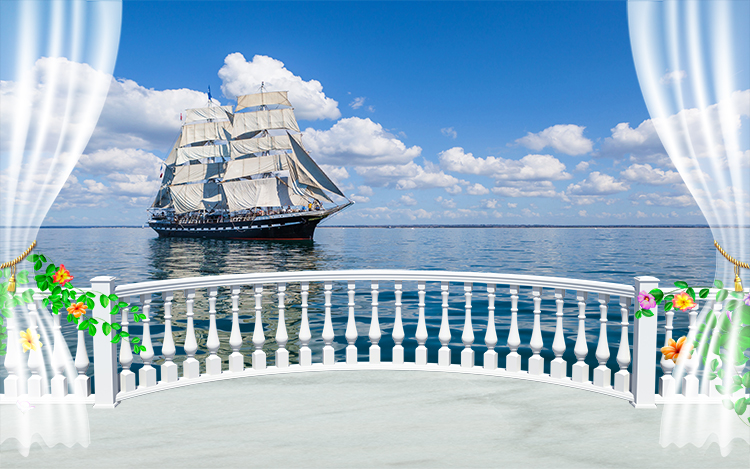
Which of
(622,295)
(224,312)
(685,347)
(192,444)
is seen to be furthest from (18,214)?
(224,312)

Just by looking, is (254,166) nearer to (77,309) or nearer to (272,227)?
(272,227)

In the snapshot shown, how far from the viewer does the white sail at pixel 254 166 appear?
57.9 m

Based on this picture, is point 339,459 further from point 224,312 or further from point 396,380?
point 224,312

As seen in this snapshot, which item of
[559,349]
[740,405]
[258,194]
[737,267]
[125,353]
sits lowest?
[740,405]

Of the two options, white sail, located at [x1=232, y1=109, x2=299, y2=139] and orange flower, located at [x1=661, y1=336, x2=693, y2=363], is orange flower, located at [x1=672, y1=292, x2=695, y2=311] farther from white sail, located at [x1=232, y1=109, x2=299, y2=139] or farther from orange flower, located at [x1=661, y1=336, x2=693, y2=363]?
white sail, located at [x1=232, y1=109, x2=299, y2=139]

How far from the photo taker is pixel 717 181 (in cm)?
299

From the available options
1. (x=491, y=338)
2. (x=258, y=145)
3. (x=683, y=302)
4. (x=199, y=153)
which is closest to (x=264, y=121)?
(x=258, y=145)

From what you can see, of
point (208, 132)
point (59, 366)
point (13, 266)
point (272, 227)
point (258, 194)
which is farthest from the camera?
point (208, 132)

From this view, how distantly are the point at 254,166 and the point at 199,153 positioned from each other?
10.3 m

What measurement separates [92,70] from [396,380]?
10.7 ft

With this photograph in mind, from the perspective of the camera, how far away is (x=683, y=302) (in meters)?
3.01

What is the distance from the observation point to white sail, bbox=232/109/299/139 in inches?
2318

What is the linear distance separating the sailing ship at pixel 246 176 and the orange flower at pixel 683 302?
51.4 metres

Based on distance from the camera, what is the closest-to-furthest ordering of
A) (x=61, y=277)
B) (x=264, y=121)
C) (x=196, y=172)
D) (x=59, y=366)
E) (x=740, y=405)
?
(x=740, y=405) → (x=61, y=277) → (x=59, y=366) → (x=264, y=121) → (x=196, y=172)
